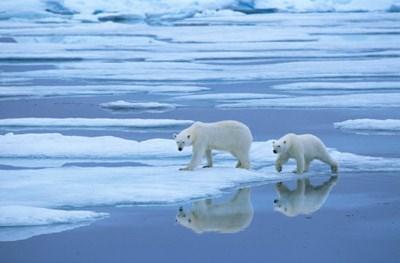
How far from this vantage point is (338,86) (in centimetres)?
1420

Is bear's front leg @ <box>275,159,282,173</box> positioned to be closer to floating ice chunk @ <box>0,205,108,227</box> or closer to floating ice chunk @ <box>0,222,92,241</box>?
floating ice chunk @ <box>0,205,108,227</box>

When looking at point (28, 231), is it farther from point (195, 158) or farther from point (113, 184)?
point (195, 158)

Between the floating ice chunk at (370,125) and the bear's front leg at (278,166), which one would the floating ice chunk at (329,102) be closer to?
the floating ice chunk at (370,125)

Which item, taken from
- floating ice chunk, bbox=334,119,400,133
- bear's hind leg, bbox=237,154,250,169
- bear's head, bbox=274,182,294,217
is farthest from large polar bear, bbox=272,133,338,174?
floating ice chunk, bbox=334,119,400,133

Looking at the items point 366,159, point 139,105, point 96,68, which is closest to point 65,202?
point 366,159

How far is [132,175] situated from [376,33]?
19961 millimetres

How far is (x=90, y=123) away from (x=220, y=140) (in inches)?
138

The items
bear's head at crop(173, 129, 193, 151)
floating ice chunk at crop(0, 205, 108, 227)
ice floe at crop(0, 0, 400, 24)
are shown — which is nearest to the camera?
floating ice chunk at crop(0, 205, 108, 227)

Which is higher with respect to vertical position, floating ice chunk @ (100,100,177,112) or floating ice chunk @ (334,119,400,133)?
floating ice chunk @ (100,100,177,112)

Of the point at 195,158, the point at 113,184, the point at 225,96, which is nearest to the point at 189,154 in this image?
the point at 195,158

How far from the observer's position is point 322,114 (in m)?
11.1

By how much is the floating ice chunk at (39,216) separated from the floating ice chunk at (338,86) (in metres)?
8.57

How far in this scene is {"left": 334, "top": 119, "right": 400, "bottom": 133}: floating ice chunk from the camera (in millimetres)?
9602

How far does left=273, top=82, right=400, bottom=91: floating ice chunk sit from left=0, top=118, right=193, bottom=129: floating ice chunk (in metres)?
4.09
